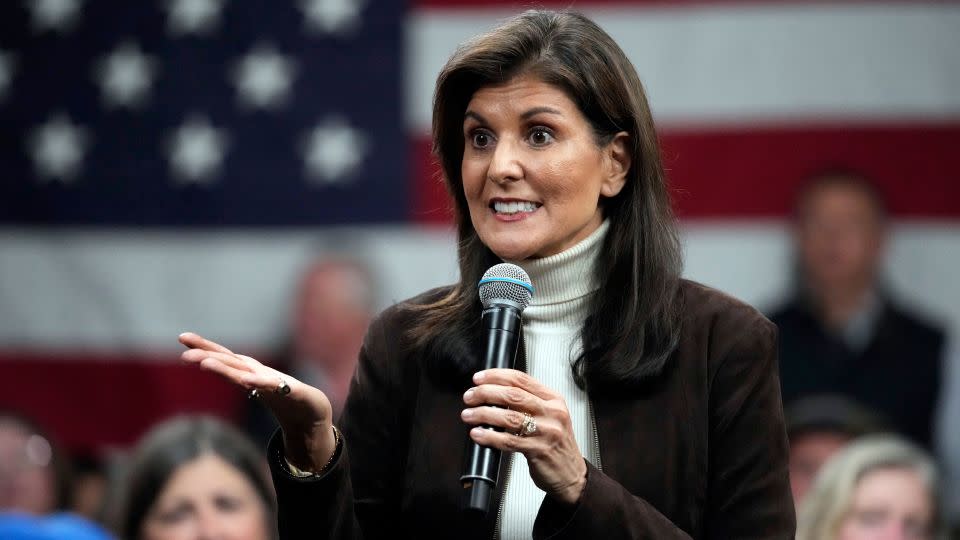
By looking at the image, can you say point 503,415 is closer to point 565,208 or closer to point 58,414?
point 565,208

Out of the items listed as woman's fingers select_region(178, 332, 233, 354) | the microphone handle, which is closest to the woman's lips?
the microphone handle

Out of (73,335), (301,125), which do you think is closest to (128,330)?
(73,335)

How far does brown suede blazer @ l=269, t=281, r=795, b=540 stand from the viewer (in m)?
2.15

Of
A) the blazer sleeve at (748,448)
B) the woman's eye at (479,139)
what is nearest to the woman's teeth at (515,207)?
the woman's eye at (479,139)

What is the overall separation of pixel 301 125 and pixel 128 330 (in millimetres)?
1086

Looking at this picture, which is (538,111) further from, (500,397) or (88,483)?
(88,483)

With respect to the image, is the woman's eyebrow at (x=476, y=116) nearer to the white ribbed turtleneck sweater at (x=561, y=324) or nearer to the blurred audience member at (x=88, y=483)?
the white ribbed turtleneck sweater at (x=561, y=324)

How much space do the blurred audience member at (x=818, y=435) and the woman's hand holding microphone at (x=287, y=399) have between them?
2.68 metres

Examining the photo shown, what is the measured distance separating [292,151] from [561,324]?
3.85 m

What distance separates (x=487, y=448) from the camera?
6.24 ft

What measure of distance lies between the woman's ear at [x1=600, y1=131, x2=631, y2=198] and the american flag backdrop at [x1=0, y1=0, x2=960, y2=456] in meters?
3.45

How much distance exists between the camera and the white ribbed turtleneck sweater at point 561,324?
2252 mm

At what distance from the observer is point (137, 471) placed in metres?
3.62

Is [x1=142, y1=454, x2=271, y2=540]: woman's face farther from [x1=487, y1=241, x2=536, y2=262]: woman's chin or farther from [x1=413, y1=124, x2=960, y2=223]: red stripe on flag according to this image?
[x1=413, y1=124, x2=960, y2=223]: red stripe on flag
